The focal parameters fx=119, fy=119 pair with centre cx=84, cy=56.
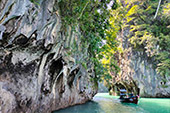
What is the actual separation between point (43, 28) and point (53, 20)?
849mm

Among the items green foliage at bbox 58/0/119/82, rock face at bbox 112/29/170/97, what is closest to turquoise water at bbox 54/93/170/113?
green foliage at bbox 58/0/119/82

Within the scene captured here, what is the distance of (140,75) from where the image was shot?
17.1 meters

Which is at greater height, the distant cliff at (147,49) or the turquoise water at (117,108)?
the distant cliff at (147,49)

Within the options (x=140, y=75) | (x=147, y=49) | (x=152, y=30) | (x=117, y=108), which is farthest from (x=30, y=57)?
(x=152, y=30)

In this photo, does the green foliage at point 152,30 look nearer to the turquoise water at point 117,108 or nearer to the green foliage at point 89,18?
the turquoise water at point 117,108

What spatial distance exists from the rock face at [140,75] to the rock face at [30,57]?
45.6 feet

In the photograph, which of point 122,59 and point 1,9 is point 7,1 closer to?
point 1,9

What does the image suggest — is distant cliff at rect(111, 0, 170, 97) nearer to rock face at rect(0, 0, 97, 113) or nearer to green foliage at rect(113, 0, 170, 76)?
green foliage at rect(113, 0, 170, 76)

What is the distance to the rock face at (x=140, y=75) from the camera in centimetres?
1639

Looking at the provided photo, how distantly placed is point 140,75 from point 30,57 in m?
16.4

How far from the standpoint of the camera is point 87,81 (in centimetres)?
1019

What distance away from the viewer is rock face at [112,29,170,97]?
16391 mm

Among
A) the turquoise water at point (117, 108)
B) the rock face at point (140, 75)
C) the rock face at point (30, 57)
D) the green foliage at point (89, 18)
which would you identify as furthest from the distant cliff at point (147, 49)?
the rock face at point (30, 57)

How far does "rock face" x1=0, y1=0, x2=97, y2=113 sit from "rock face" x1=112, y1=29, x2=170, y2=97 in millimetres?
13884
